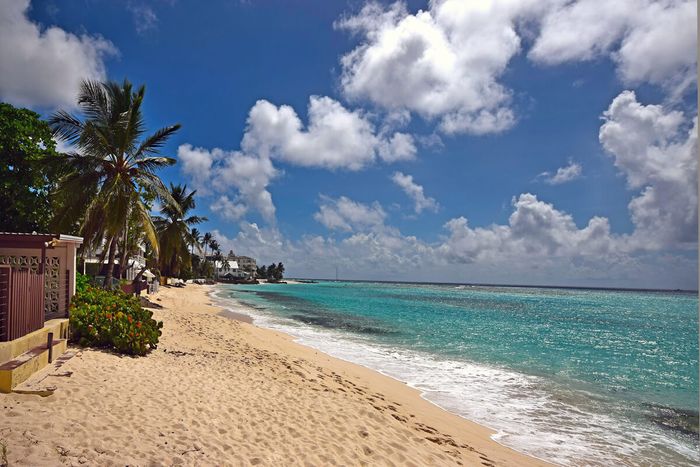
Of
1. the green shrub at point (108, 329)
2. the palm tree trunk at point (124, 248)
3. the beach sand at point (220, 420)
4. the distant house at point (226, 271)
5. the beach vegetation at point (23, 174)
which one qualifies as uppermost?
the beach vegetation at point (23, 174)

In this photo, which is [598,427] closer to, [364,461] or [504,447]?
[504,447]

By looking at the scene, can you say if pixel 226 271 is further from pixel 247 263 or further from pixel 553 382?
pixel 553 382

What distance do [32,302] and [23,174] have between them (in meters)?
13.5

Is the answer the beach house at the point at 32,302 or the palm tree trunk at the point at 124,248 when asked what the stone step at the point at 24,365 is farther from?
the palm tree trunk at the point at 124,248

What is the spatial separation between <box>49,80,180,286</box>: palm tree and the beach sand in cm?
739

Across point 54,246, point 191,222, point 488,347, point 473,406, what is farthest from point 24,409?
point 191,222

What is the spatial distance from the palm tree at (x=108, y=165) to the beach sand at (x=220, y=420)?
7.39m

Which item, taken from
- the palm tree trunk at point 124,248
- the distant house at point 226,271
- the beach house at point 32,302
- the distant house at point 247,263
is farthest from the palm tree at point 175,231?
the distant house at point 247,263

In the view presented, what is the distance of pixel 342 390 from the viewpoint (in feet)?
27.1

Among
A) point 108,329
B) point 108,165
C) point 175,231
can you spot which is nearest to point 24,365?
point 108,329

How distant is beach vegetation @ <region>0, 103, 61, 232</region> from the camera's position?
53.3ft

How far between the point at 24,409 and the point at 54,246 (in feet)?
17.1

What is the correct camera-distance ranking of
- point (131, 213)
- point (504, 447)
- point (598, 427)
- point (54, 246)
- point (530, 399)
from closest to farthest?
point (504, 447), point (598, 427), point (54, 246), point (530, 399), point (131, 213)

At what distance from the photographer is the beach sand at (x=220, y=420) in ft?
14.1
